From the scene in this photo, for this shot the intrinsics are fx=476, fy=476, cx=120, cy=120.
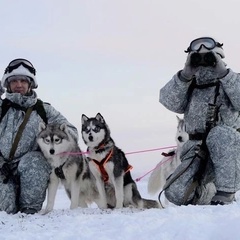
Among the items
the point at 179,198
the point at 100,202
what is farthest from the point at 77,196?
the point at 179,198

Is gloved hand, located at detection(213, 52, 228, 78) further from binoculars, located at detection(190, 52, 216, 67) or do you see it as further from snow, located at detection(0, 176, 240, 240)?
snow, located at detection(0, 176, 240, 240)

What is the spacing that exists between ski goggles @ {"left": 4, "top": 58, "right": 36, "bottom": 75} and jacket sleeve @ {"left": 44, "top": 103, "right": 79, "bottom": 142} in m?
0.43

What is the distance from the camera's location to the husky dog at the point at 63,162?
5.13 metres

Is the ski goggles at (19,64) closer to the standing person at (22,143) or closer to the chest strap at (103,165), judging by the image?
the standing person at (22,143)

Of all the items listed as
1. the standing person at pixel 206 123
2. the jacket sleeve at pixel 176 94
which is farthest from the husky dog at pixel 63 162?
the jacket sleeve at pixel 176 94

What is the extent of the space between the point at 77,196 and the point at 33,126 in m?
0.91

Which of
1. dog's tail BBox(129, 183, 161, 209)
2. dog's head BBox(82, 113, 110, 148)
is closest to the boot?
dog's tail BBox(129, 183, 161, 209)

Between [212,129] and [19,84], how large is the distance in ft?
7.08

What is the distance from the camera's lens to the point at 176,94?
470 centimetres

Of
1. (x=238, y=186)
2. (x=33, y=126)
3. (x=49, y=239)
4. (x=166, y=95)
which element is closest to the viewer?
(x=49, y=239)

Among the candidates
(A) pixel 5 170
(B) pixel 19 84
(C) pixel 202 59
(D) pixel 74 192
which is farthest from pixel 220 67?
(A) pixel 5 170

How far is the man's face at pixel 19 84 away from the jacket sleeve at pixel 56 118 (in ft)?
0.97

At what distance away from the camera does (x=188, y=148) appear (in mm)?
4840

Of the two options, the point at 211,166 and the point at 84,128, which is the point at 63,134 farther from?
the point at 211,166
